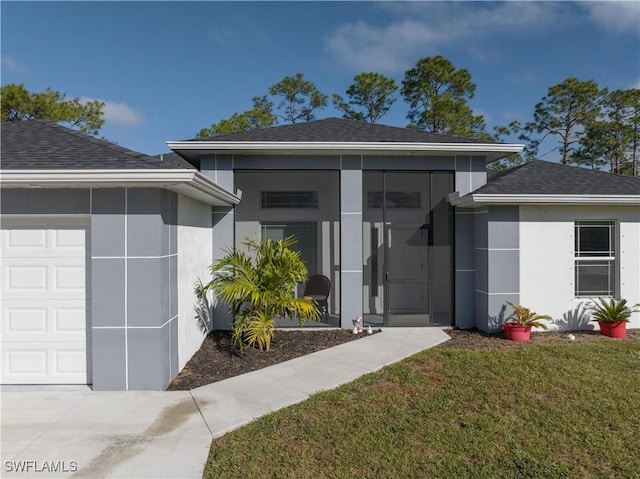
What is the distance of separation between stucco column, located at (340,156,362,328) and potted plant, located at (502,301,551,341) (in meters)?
2.92

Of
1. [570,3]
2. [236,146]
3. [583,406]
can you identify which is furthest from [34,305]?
[570,3]

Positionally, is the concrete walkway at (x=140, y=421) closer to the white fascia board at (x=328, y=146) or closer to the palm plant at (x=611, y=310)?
the white fascia board at (x=328, y=146)

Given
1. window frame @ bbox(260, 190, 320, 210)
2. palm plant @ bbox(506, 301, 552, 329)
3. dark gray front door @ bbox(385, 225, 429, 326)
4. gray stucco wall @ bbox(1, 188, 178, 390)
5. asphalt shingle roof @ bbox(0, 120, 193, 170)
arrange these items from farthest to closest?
window frame @ bbox(260, 190, 320, 210) < dark gray front door @ bbox(385, 225, 429, 326) < palm plant @ bbox(506, 301, 552, 329) < gray stucco wall @ bbox(1, 188, 178, 390) < asphalt shingle roof @ bbox(0, 120, 193, 170)

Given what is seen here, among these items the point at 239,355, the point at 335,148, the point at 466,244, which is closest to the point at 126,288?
the point at 239,355

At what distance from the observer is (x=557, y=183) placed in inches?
317

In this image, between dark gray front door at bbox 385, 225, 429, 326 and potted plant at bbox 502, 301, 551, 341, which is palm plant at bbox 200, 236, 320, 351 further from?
dark gray front door at bbox 385, 225, 429, 326

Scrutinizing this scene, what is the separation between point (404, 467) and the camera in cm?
324

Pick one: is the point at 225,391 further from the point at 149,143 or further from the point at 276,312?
the point at 149,143

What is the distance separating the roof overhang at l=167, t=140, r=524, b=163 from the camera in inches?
303

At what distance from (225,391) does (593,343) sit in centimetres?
654

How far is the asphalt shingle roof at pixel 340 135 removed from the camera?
26.5ft

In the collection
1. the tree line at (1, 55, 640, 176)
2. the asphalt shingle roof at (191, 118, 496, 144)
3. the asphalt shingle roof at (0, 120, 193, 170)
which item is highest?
the tree line at (1, 55, 640, 176)

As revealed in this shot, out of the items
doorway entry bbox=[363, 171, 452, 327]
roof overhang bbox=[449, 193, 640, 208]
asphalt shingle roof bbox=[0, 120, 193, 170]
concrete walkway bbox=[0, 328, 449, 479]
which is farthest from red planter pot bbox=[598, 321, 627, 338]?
asphalt shingle roof bbox=[0, 120, 193, 170]

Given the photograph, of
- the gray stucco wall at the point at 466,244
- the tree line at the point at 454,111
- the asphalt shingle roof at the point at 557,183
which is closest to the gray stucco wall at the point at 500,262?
the asphalt shingle roof at the point at 557,183
